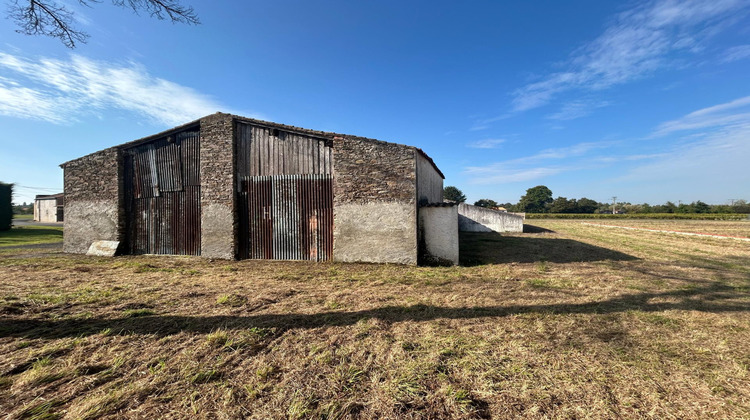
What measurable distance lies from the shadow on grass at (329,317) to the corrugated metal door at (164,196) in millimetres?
6574

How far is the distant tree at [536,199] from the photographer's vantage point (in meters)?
80.7

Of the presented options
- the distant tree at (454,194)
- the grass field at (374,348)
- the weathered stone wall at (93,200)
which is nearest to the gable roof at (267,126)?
the weathered stone wall at (93,200)

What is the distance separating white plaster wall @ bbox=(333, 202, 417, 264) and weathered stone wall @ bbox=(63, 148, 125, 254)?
9502mm

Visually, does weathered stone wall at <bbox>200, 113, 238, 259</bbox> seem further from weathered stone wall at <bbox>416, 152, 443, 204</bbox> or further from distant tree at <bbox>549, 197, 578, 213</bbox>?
distant tree at <bbox>549, 197, 578, 213</bbox>

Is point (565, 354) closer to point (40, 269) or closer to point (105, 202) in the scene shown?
point (40, 269)

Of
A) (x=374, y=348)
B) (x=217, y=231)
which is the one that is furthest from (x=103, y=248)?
(x=374, y=348)

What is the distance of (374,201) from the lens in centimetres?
865

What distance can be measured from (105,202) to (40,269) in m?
4.22

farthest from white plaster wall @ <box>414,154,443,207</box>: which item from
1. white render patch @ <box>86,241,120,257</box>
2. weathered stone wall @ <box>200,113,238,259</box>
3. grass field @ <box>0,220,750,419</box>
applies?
white render patch @ <box>86,241,120,257</box>

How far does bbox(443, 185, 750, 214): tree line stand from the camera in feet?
186

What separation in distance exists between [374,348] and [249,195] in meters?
8.36

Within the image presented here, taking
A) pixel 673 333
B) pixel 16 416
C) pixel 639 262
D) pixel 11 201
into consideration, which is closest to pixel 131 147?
→ pixel 16 416

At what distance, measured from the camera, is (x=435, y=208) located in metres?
8.84

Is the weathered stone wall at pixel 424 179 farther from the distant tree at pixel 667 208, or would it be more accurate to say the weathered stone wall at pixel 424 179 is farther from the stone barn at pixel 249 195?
the distant tree at pixel 667 208
